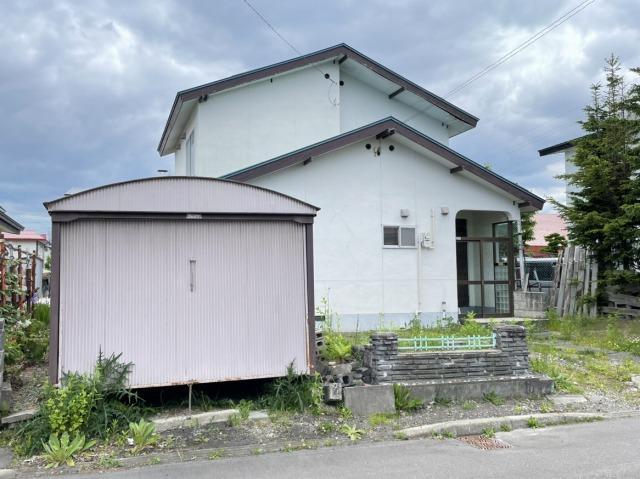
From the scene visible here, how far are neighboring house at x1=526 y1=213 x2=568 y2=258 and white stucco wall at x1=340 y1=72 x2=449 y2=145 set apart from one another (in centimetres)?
1565

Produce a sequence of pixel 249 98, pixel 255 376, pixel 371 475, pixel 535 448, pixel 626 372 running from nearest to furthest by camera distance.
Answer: pixel 371 475, pixel 535 448, pixel 255 376, pixel 626 372, pixel 249 98

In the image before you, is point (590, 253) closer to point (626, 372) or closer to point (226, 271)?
point (626, 372)

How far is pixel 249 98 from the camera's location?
14.6 meters

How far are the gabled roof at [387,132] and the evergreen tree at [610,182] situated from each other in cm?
227

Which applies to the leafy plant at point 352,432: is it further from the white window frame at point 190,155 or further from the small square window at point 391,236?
the white window frame at point 190,155

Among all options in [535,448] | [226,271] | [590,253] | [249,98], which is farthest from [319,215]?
[590,253]

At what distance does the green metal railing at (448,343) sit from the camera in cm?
780

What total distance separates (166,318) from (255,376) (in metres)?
1.33

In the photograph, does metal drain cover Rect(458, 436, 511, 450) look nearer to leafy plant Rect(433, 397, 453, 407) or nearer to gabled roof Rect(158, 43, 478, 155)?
leafy plant Rect(433, 397, 453, 407)

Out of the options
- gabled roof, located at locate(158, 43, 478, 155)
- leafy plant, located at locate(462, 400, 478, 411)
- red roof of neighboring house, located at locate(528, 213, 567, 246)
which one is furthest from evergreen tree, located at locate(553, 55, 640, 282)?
red roof of neighboring house, located at locate(528, 213, 567, 246)

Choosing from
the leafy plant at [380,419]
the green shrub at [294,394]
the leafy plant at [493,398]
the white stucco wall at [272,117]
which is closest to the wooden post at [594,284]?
the white stucco wall at [272,117]

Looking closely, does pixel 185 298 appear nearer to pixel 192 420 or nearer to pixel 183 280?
pixel 183 280

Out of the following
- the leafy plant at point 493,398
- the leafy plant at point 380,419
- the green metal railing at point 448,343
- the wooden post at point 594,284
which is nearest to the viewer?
the leafy plant at point 380,419

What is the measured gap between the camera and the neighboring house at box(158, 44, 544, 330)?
12.3 meters
